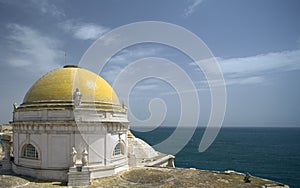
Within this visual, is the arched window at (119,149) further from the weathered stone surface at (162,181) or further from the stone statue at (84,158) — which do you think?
the stone statue at (84,158)

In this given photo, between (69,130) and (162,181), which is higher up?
(69,130)

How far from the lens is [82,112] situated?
2728 cm

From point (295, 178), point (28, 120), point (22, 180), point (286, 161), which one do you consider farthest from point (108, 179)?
point (286, 161)

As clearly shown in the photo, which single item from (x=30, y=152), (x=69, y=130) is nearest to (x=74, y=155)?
(x=69, y=130)

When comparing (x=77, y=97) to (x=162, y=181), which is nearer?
(x=162, y=181)

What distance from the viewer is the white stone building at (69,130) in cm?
2691

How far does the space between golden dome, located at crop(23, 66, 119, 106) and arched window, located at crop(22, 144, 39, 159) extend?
469 centimetres

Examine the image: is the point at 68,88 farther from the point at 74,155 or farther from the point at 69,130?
the point at 74,155

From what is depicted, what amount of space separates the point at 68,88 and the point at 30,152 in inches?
315

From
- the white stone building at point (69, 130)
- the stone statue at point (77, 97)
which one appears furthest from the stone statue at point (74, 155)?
the stone statue at point (77, 97)

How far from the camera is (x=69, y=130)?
2695cm

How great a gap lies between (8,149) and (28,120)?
700 centimetres

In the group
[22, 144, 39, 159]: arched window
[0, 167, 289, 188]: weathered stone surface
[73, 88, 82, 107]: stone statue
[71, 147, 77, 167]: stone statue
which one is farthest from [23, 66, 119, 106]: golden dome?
[0, 167, 289, 188]: weathered stone surface

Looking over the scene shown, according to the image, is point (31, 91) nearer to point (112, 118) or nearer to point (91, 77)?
point (91, 77)
